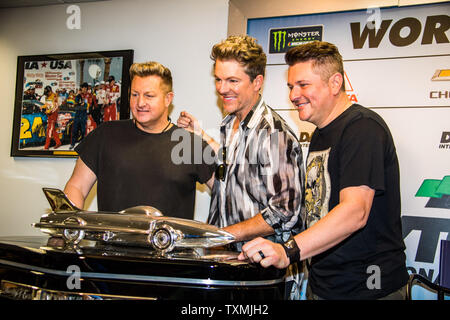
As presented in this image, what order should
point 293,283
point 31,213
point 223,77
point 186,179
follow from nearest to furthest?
1. point 293,283
2. point 223,77
3. point 186,179
4. point 31,213

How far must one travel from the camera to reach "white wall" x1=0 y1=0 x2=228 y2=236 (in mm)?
3311

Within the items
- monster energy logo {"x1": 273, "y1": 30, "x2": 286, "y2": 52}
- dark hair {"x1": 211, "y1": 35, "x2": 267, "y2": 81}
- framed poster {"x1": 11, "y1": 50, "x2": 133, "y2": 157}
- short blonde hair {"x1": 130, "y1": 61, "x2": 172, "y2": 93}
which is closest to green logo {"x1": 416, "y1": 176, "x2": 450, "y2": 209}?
monster energy logo {"x1": 273, "y1": 30, "x2": 286, "y2": 52}

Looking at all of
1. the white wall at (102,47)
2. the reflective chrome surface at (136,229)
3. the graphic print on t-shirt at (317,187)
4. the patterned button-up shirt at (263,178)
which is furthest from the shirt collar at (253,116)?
the white wall at (102,47)

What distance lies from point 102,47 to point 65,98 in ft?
1.80

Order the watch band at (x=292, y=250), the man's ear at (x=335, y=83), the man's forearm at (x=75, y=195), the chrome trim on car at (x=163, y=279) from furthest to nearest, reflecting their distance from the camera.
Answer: the man's forearm at (x=75, y=195)
the man's ear at (x=335, y=83)
the watch band at (x=292, y=250)
the chrome trim on car at (x=163, y=279)

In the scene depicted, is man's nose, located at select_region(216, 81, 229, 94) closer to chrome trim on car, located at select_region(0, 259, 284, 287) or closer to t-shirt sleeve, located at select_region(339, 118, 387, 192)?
t-shirt sleeve, located at select_region(339, 118, 387, 192)

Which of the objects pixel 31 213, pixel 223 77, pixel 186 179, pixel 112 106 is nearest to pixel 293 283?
pixel 186 179

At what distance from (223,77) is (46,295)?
115cm

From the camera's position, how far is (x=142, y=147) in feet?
7.03

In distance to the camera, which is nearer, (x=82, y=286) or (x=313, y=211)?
(x=82, y=286)

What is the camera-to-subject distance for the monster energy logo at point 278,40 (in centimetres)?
341

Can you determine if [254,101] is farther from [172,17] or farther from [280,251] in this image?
[172,17]

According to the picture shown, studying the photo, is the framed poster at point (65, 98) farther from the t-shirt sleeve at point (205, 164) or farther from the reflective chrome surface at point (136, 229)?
the reflective chrome surface at point (136, 229)

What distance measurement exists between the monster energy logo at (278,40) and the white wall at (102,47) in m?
Answer: 0.44
